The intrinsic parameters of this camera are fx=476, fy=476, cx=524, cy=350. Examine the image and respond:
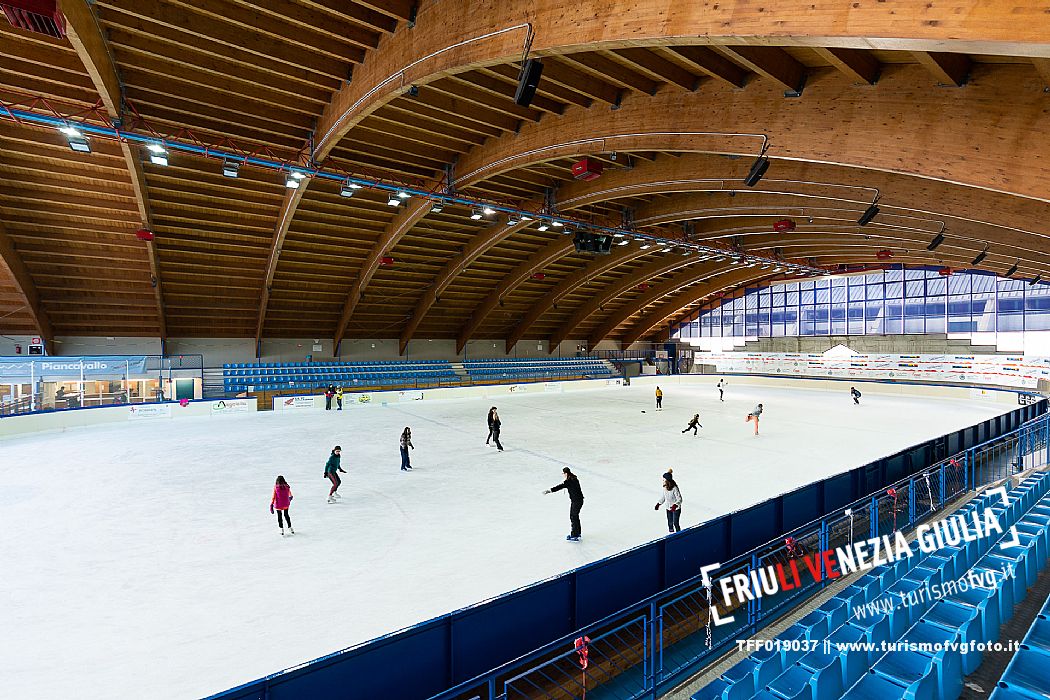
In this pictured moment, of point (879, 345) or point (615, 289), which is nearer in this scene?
point (879, 345)

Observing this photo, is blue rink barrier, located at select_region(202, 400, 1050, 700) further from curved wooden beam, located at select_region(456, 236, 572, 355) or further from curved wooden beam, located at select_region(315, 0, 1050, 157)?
curved wooden beam, located at select_region(456, 236, 572, 355)

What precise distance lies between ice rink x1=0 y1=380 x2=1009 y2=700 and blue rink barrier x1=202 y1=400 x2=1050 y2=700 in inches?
42.1

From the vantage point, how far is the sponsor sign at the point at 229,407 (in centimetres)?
2506

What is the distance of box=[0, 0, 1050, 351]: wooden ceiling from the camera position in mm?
7816

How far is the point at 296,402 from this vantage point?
27.5 meters

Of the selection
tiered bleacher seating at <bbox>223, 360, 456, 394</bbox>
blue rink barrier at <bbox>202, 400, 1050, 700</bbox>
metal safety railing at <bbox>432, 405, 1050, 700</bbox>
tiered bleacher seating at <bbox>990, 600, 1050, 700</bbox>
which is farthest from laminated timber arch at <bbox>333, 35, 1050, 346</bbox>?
tiered bleacher seating at <bbox>223, 360, 456, 394</bbox>

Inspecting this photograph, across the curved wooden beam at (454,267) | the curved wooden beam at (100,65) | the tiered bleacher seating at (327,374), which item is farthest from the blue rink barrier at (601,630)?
the tiered bleacher seating at (327,374)

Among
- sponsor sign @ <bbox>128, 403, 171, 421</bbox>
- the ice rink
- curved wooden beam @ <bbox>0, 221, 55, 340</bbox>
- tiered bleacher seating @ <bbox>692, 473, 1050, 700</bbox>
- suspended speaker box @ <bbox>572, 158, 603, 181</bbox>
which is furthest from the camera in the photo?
sponsor sign @ <bbox>128, 403, 171, 421</bbox>

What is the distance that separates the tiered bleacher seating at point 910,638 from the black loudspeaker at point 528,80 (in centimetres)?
909

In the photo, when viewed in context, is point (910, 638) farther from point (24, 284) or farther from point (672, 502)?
point (24, 284)

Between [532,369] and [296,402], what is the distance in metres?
20.1

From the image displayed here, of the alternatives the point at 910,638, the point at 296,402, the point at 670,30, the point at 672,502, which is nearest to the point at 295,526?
the point at 672,502

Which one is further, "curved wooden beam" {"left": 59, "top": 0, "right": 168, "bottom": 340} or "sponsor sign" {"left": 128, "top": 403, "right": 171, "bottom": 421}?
"sponsor sign" {"left": 128, "top": 403, "right": 171, "bottom": 421}

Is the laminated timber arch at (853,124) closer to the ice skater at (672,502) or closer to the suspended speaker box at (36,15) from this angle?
the ice skater at (672,502)
